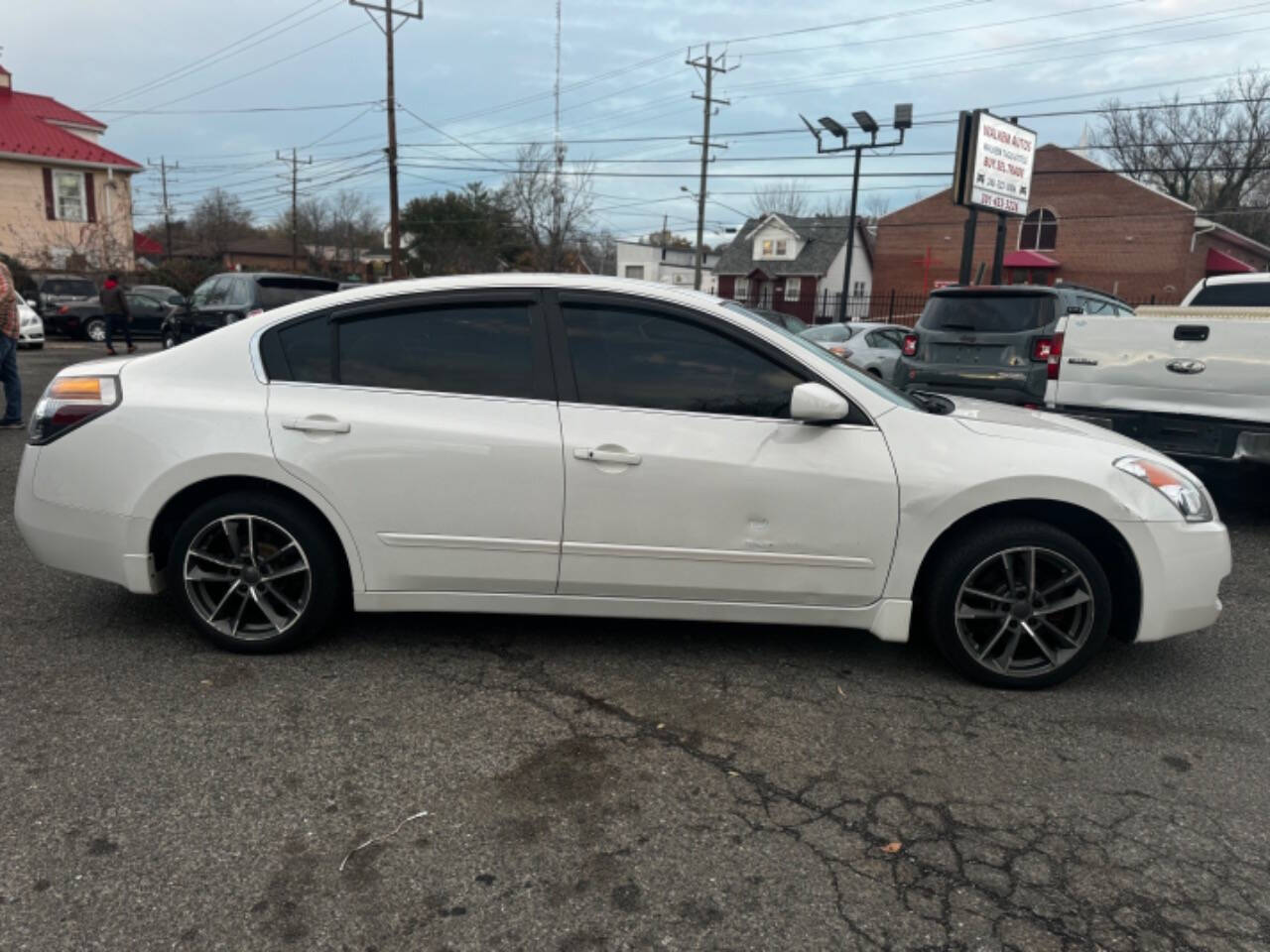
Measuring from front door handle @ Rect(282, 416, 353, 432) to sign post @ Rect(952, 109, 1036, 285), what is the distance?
16054 mm

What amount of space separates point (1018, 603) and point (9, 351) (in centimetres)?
953

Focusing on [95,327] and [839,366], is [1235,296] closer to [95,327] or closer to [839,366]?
[839,366]

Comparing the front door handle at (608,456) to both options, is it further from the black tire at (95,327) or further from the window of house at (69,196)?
the window of house at (69,196)

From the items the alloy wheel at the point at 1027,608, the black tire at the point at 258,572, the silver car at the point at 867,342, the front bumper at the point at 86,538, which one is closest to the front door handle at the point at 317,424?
the black tire at the point at 258,572

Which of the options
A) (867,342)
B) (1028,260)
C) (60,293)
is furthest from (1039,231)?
(60,293)

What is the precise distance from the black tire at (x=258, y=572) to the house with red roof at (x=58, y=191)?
33.6 m

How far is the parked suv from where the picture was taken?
8.23m

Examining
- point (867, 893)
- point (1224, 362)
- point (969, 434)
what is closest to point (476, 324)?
point (969, 434)

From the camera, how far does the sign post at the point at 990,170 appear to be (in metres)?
17.9

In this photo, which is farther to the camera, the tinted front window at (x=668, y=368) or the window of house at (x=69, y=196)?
the window of house at (x=69, y=196)

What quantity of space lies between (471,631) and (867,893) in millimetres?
2232

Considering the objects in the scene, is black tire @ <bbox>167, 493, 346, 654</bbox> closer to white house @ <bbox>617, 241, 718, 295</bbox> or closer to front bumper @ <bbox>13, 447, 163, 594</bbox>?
front bumper @ <bbox>13, 447, 163, 594</bbox>

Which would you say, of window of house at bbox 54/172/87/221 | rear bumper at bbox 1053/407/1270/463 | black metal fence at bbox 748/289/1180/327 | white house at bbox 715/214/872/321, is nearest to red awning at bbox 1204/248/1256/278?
black metal fence at bbox 748/289/1180/327

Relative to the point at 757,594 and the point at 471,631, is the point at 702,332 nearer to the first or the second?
the point at 757,594
